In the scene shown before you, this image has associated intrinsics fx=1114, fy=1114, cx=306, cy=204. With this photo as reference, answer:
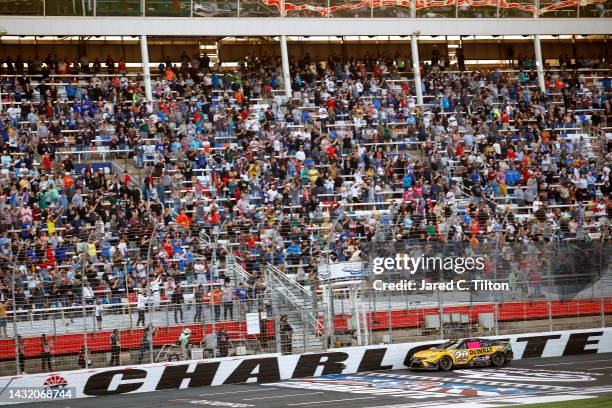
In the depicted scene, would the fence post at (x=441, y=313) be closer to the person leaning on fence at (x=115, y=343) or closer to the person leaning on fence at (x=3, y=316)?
the person leaning on fence at (x=115, y=343)

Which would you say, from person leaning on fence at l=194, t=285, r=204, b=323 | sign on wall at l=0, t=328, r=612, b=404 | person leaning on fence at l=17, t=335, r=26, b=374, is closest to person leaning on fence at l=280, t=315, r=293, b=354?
sign on wall at l=0, t=328, r=612, b=404

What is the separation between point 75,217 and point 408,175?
12703 mm

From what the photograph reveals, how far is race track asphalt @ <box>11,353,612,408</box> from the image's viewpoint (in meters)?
23.1

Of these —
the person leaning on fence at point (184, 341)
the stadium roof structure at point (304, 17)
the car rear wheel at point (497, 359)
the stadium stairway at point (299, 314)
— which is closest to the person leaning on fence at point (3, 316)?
the person leaning on fence at point (184, 341)

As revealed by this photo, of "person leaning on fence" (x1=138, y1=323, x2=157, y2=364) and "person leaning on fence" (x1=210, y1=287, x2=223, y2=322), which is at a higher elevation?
"person leaning on fence" (x1=210, y1=287, x2=223, y2=322)

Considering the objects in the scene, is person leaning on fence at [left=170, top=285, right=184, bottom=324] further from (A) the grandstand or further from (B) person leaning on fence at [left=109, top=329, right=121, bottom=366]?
(B) person leaning on fence at [left=109, top=329, right=121, bottom=366]

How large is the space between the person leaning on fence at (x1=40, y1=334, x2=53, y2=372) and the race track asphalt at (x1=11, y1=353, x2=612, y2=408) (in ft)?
2.81

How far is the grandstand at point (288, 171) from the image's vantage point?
27.4 metres

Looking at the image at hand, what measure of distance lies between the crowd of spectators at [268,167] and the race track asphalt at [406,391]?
7.72 feet

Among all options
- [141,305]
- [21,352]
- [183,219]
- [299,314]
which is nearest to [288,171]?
[183,219]

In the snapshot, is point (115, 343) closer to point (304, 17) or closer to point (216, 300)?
point (216, 300)

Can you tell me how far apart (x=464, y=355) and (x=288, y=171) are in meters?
12.1

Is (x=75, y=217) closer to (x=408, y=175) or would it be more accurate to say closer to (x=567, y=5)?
(x=408, y=175)

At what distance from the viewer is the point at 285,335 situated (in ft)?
89.4
